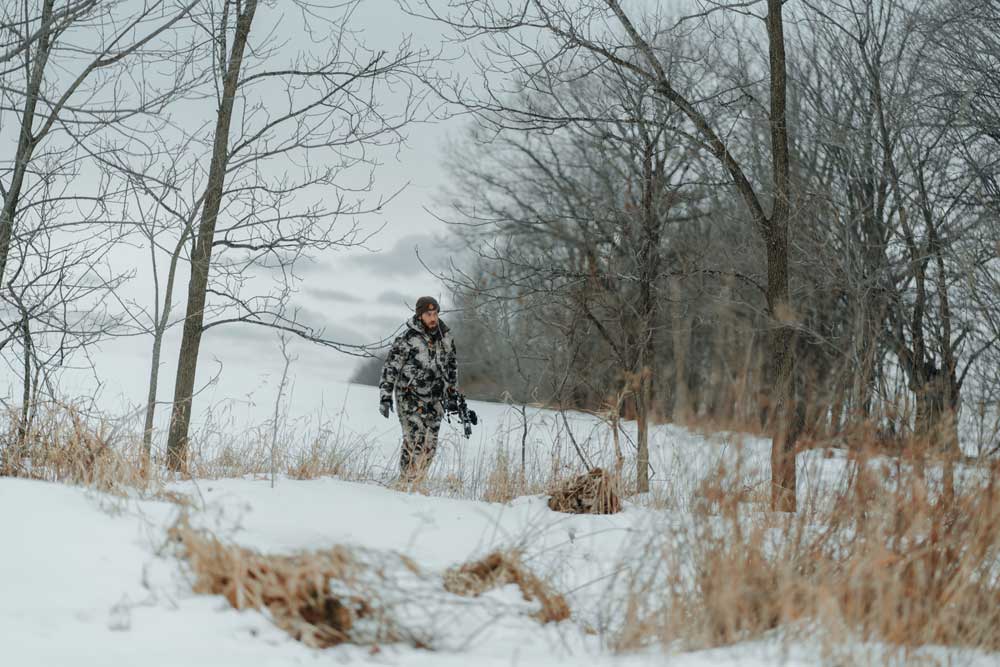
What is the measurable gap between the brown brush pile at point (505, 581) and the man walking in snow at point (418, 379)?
16.9 ft

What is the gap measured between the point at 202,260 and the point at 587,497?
4441mm

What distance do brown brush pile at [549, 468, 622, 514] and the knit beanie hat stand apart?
279cm

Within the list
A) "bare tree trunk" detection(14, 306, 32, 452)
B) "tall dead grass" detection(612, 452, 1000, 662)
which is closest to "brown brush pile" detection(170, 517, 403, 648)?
"tall dead grass" detection(612, 452, 1000, 662)

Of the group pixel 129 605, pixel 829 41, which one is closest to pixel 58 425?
pixel 129 605

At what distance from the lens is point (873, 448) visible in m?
3.65

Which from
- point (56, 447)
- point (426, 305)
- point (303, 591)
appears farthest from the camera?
point (426, 305)

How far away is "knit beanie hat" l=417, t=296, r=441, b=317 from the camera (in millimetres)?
8828

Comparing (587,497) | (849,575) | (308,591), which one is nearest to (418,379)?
(587,497)

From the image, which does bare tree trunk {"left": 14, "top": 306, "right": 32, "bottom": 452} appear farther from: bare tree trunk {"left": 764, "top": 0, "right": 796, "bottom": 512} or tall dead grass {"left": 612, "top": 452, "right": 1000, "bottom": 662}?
bare tree trunk {"left": 764, "top": 0, "right": 796, "bottom": 512}

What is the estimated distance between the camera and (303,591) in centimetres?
319

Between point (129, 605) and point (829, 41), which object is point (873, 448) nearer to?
point (129, 605)

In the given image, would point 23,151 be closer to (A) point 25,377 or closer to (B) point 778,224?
(A) point 25,377

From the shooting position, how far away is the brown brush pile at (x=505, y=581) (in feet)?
11.7

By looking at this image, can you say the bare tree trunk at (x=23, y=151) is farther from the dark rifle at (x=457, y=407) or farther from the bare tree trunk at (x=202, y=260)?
the dark rifle at (x=457, y=407)
